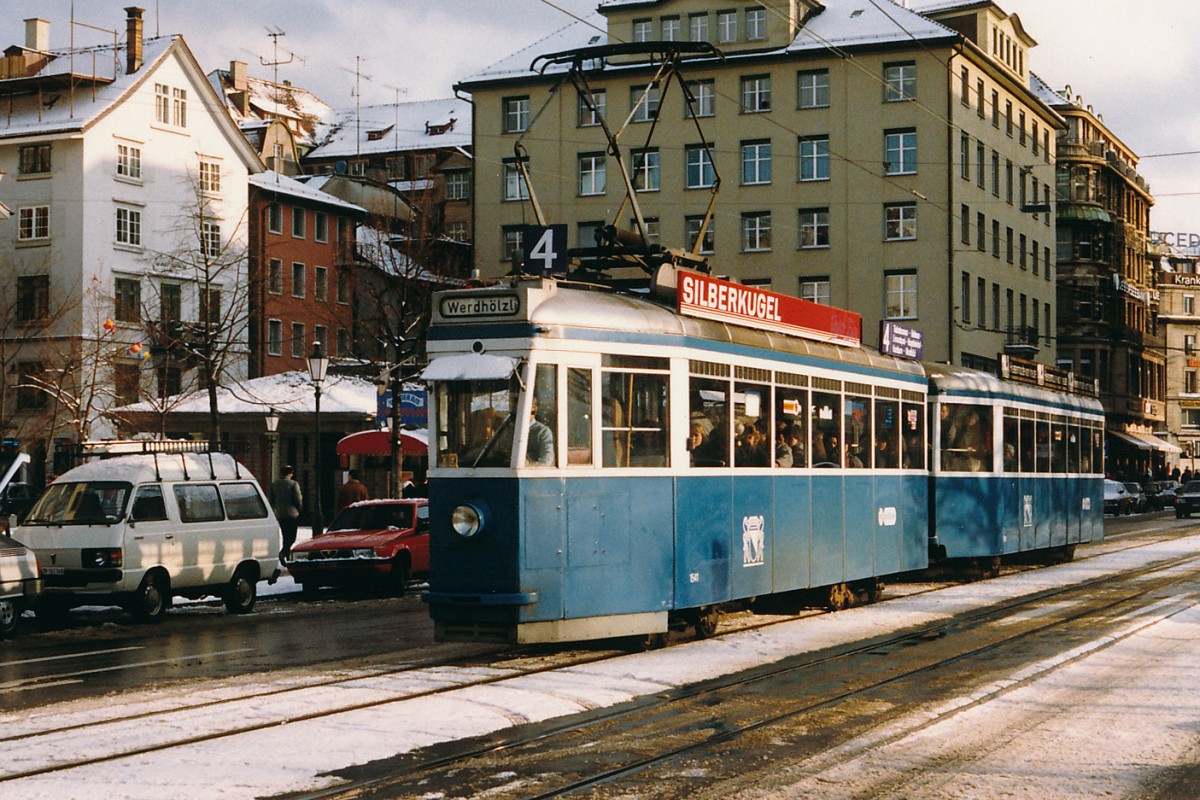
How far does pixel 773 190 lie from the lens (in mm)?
61438

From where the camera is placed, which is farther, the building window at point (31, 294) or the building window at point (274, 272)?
the building window at point (274, 272)

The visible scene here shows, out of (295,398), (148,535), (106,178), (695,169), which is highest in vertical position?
(695,169)

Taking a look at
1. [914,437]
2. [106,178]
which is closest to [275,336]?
[106,178]

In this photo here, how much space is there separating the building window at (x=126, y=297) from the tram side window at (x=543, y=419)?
3527 centimetres

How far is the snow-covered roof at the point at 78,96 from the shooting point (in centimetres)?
5600

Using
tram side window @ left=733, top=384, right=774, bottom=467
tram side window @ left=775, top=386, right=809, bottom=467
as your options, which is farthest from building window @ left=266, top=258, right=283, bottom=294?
tram side window @ left=733, top=384, right=774, bottom=467

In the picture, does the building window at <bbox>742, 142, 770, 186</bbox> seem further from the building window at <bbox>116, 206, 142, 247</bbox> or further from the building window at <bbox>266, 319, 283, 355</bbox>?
the building window at <bbox>116, 206, 142, 247</bbox>

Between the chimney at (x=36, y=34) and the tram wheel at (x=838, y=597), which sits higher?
the chimney at (x=36, y=34)

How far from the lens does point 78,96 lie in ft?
188

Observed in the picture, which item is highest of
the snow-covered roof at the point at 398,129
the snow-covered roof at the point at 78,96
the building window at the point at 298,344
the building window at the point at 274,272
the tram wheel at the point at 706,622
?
the snow-covered roof at the point at 398,129

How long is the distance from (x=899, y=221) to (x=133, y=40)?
28573mm

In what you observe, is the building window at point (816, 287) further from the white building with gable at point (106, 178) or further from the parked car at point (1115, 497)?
the white building with gable at point (106, 178)

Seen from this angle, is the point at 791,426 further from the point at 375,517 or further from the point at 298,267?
the point at 298,267

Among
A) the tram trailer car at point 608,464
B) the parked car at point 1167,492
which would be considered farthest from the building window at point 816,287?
the tram trailer car at point 608,464
